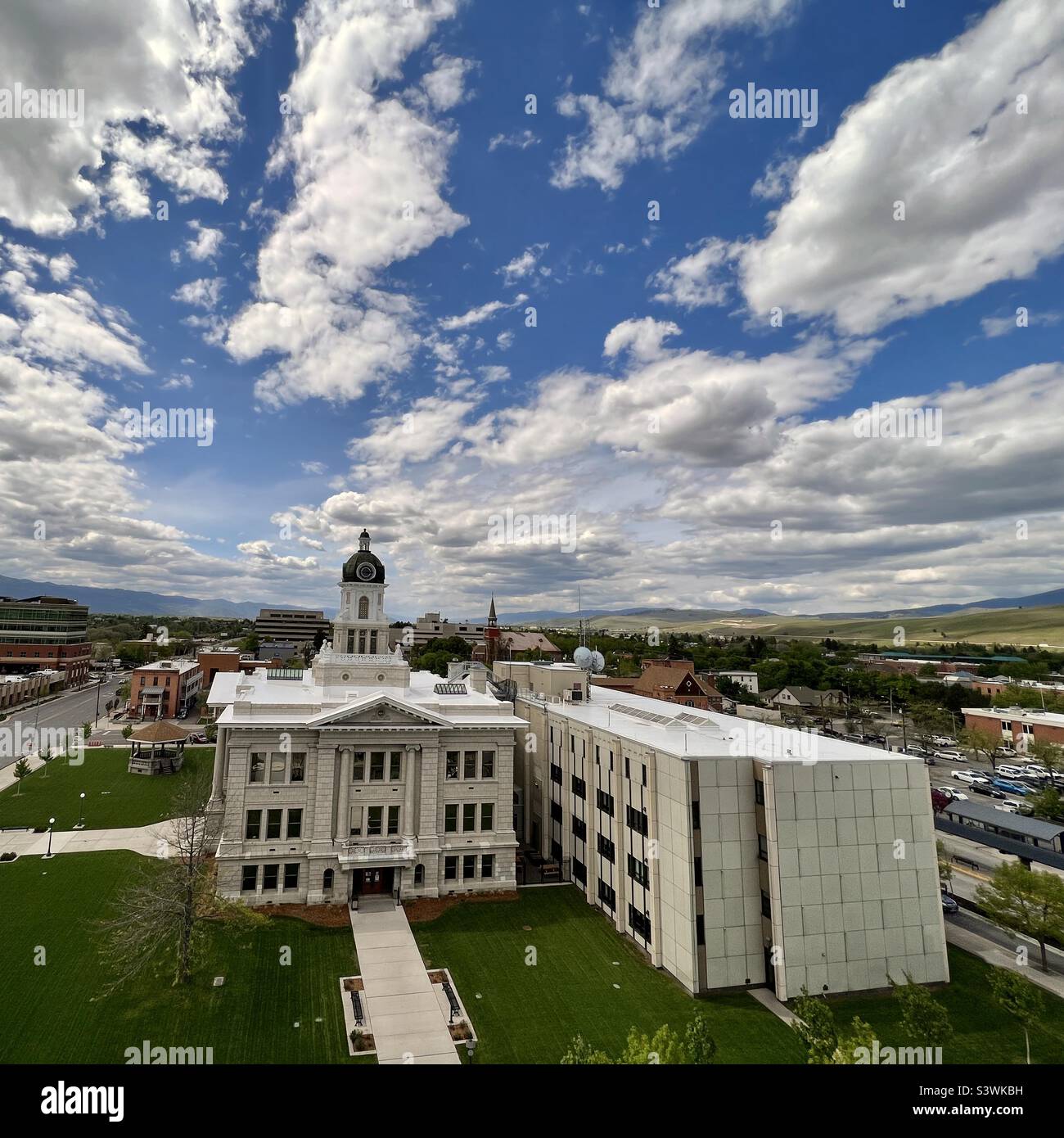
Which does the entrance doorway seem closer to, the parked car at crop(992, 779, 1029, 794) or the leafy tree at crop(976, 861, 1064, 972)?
the leafy tree at crop(976, 861, 1064, 972)

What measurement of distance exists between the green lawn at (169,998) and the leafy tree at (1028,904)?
35.6 meters

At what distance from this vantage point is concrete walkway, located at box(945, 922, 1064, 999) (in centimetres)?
3516

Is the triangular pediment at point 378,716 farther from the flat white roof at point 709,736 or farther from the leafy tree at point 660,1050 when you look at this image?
the leafy tree at point 660,1050

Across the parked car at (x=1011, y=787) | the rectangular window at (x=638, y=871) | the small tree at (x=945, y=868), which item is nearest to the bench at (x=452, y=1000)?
the rectangular window at (x=638, y=871)

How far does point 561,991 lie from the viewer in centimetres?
3309

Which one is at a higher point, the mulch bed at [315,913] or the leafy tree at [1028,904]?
the leafy tree at [1028,904]

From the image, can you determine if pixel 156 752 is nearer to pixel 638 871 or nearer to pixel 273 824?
pixel 273 824

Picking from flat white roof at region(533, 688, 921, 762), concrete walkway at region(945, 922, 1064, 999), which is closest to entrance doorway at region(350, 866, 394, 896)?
flat white roof at region(533, 688, 921, 762)

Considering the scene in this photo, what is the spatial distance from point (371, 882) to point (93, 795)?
39.0 m

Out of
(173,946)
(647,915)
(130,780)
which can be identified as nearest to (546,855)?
(647,915)

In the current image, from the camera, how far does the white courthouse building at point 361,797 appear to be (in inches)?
1656

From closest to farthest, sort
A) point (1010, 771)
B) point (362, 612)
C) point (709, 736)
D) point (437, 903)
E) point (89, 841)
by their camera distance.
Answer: point (709, 736) → point (437, 903) → point (89, 841) → point (362, 612) → point (1010, 771)

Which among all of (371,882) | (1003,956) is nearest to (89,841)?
(371,882)

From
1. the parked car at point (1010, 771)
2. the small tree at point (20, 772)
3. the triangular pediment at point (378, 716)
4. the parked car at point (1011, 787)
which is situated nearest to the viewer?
the triangular pediment at point (378, 716)
